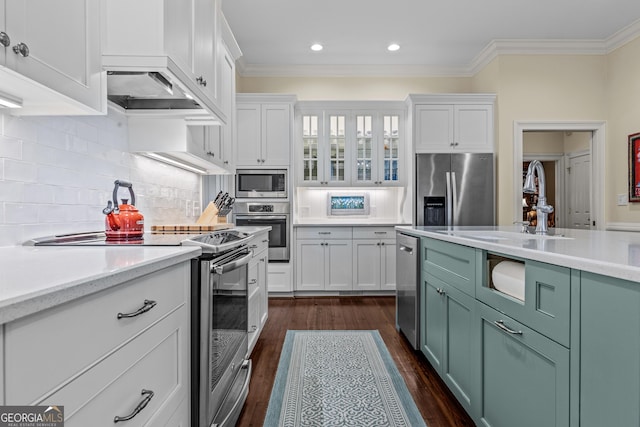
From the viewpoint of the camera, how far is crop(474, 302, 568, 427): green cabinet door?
1.04m

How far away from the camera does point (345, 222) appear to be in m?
4.74

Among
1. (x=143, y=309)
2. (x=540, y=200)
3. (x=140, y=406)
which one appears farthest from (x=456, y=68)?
(x=140, y=406)

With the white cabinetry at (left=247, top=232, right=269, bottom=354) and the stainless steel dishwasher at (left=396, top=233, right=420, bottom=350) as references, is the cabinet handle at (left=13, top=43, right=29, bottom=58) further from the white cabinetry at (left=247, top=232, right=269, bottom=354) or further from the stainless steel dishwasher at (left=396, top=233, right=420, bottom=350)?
the stainless steel dishwasher at (left=396, top=233, right=420, bottom=350)

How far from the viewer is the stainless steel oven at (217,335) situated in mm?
1336

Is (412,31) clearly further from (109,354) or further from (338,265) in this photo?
(109,354)

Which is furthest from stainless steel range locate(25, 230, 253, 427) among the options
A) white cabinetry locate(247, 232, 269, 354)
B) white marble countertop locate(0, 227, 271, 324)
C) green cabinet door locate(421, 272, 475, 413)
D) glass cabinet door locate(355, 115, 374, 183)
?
glass cabinet door locate(355, 115, 374, 183)

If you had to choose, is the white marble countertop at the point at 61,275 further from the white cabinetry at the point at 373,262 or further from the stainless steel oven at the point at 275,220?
the white cabinetry at the point at 373,262

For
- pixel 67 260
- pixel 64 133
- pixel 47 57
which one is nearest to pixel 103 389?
pixel 67 260

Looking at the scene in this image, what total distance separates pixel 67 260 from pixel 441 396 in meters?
1.93

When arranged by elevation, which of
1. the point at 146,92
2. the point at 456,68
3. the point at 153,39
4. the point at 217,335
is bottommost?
the point at 217,335

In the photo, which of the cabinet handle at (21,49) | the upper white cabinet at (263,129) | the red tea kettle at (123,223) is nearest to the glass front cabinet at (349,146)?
the upper white cabinet at (263,129)

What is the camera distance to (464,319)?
1.72m

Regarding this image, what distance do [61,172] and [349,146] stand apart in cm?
344

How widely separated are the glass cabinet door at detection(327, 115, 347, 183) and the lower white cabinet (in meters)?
0.74
